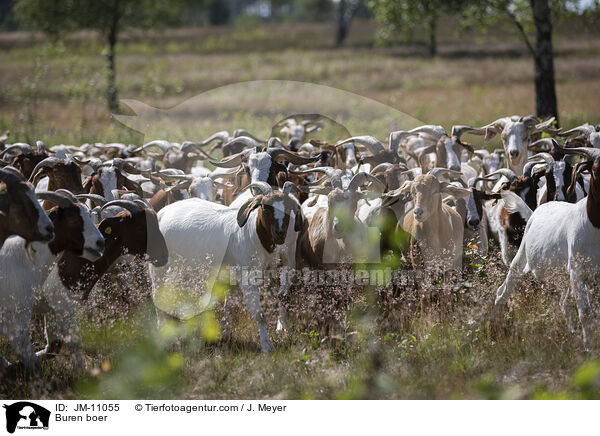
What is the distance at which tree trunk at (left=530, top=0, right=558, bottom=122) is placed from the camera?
1689 centimetres

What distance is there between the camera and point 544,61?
17.3 m

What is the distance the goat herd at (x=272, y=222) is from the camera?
6195mm

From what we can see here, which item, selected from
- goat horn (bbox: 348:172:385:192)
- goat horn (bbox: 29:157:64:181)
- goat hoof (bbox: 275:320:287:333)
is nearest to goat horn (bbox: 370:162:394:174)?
goat horn (bbox: 348:172:385:192)

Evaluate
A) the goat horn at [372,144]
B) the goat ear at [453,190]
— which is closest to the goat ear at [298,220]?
the goat ear at [453,190]

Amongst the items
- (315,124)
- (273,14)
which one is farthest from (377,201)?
(273,14)

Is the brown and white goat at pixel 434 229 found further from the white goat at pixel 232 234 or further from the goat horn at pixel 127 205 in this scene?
the goat horn at pixel 127 205

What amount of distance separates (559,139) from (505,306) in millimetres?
4772

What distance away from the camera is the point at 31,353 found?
616cm

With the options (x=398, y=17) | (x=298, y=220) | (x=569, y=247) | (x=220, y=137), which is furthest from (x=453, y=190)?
(x=398, y=17)

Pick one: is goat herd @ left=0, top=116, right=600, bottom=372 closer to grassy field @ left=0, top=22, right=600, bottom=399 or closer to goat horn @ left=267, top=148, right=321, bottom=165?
goat horn @ left=267, top=148, right=321, bottom=165

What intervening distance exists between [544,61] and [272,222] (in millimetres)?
12662
